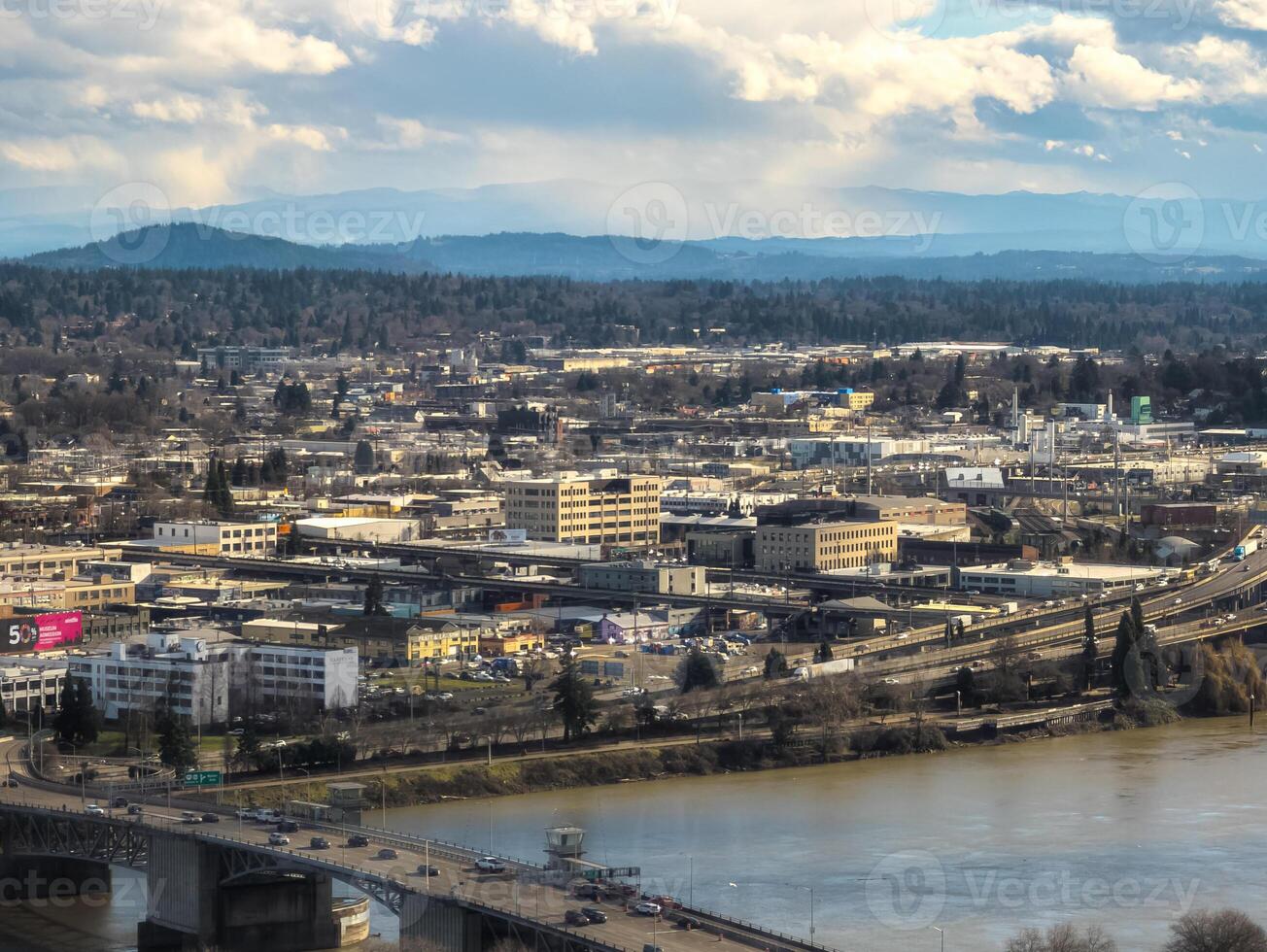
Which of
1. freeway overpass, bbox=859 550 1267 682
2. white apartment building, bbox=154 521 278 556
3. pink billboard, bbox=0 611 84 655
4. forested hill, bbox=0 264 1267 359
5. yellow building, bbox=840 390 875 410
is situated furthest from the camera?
forested hill, bbox=0 264 1267 359

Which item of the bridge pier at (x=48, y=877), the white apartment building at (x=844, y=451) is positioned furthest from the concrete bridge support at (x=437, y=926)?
the white apartment building at (x=844, y=451)

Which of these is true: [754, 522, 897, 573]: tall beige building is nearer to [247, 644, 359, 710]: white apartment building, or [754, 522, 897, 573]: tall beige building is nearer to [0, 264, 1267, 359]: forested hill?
[247, 644, 359, 710]: white apartment building

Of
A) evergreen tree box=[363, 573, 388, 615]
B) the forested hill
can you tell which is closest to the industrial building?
evergreen tree box=[363, 573, 388, 615]

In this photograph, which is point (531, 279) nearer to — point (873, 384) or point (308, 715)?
point (873, 384)

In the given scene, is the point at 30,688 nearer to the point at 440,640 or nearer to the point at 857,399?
the point at 440,640

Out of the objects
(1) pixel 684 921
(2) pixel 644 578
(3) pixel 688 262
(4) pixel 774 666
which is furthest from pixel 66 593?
(3) pixel 688 262

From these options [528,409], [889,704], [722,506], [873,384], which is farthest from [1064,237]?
[889,704]
